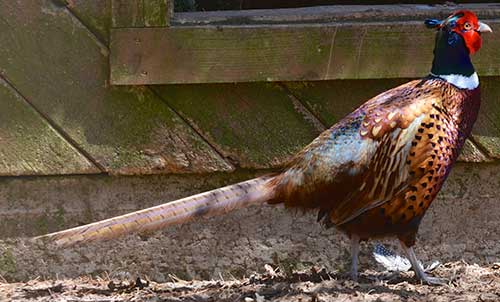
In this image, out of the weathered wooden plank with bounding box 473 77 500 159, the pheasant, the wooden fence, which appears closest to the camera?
the pheasant

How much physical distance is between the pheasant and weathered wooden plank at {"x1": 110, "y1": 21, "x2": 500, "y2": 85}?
1.11ft

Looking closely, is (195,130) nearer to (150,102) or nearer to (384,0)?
(150,102)

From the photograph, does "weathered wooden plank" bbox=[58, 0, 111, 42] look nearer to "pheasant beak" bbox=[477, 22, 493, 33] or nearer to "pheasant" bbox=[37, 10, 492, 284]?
"pheasant" bbox=[37, 10, 492, 284]

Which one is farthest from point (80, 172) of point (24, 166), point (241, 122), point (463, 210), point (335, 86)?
point (463, 210)

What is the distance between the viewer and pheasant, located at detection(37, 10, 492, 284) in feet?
14.4

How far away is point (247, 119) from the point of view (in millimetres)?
4973

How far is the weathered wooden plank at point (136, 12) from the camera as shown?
4766mm

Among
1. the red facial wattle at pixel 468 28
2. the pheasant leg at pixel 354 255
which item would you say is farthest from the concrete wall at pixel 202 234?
the red facial wattle at pixel 468 28

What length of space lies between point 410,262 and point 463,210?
542mm

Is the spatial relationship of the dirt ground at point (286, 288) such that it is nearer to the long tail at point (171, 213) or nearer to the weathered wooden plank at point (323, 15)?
the long tail at point (171, 213)

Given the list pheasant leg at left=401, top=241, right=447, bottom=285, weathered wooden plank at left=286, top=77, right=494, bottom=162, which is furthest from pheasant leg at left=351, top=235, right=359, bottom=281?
weathered wooden plank at left=286, top=77, right=494, bottom=162

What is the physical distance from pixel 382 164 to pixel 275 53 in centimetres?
76

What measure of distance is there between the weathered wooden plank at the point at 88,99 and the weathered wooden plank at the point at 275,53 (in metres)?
0.14

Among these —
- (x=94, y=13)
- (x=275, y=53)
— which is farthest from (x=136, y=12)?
(x=275, y=53)
